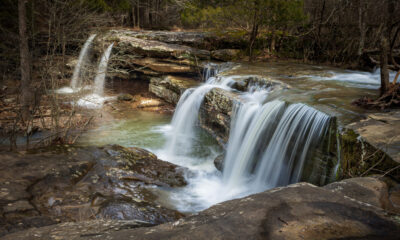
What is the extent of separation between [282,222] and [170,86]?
11.1 metres

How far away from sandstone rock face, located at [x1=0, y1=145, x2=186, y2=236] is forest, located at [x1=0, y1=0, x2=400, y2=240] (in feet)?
0.09

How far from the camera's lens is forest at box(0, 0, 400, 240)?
81.8 inches

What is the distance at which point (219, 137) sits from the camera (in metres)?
9.10

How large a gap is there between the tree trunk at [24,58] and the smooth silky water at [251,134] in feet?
7.20

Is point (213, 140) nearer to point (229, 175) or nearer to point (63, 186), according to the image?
point (229, 175)

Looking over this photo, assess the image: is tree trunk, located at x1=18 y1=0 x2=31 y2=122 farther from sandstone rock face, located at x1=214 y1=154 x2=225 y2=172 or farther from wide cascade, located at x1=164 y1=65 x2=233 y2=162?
sandstone rock face, located at x1=214 y1=154 x2=225 y2=172

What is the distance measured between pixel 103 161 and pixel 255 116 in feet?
12.8

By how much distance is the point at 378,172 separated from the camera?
3838 mm

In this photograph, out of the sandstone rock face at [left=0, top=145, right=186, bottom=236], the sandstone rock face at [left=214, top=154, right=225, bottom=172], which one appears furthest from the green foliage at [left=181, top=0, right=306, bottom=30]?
the sandstone rock face at [left=0, top=145, right=186, bottom=236]

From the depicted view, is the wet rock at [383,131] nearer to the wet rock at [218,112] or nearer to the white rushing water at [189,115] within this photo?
the wet rock at [218,112]

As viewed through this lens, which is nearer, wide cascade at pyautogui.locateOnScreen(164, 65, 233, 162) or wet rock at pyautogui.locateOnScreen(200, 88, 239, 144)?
wet rock at pyautogui.locateOnScreen(200, 88, 239, 144)

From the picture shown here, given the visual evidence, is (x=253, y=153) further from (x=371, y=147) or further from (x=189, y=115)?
(x=189, y=115)

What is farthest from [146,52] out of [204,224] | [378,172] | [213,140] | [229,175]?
[204,224]

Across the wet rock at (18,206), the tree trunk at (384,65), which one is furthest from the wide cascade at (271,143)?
the wet rock at (18,206)
